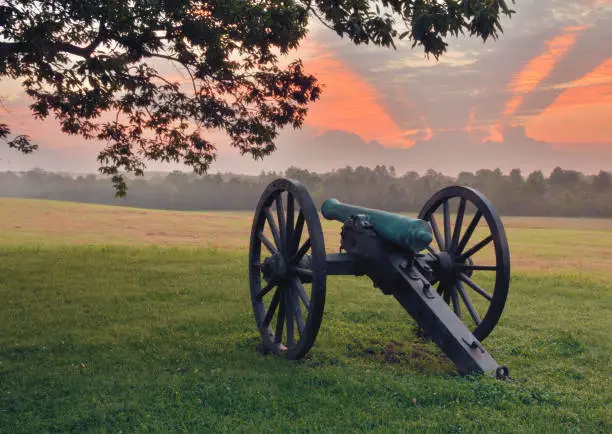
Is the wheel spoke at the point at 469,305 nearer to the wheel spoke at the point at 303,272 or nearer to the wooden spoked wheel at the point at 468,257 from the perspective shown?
the wooden spoked wheel at the point at 468,257

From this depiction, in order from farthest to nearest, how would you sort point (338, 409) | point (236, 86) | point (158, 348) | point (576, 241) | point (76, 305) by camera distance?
point (576, 241), point (236, 86), point (76, 305), point (158, 348), point (338, 409)

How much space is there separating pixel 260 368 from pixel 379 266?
1.69 m

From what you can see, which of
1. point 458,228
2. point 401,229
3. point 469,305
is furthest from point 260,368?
point 458,228

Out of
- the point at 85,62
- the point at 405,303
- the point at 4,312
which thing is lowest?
the point at 4,312

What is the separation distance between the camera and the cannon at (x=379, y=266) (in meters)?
5.68

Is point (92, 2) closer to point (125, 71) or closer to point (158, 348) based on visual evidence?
point (125, 71)

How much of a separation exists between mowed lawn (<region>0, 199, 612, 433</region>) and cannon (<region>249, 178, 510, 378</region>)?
0.38 metres

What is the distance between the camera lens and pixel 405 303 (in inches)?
240

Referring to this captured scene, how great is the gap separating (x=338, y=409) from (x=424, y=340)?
3089 mm

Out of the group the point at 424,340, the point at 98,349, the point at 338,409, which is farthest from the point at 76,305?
the point at 338,409

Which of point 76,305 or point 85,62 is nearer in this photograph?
point 85,62

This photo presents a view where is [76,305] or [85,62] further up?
[85,62]

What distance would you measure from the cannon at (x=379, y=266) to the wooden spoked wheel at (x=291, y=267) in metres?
0.01

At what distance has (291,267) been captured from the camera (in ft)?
20.7
